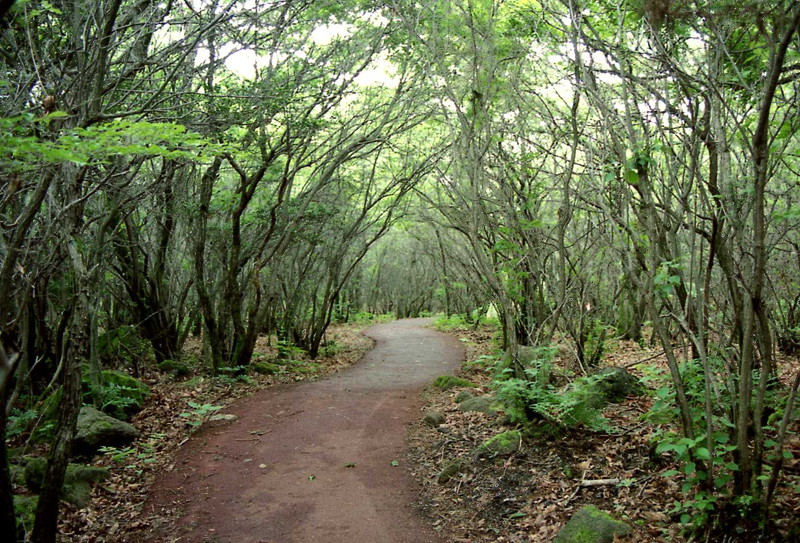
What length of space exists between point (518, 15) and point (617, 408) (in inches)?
216

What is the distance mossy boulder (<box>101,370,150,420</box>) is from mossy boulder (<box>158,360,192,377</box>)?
224 cm

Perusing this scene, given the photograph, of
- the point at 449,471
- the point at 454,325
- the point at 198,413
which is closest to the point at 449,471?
the point at 449,471

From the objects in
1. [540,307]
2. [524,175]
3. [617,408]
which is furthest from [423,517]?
[524,175]

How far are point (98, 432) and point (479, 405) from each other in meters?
5.18

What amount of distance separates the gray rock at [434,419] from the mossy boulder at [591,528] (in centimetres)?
362

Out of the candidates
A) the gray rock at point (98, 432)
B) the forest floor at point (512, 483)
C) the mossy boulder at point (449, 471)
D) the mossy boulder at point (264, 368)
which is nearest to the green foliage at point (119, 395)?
the forest floor at point (512, 483)

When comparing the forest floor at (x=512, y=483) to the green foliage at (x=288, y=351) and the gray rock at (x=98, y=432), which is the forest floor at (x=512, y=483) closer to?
the gray rock at (x=98, y=432)

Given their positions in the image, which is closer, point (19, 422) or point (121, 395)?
point (19, 422)

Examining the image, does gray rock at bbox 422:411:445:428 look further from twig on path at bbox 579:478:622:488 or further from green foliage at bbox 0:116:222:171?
green foliage at bbox 0:116:222:171

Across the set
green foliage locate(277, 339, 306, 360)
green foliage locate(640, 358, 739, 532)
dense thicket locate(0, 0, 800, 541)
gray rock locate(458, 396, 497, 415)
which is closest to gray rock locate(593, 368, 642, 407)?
dense thicket locate(0, 0, 800, 541)

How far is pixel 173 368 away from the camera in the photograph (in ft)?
37.1

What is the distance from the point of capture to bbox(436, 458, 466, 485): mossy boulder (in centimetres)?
585

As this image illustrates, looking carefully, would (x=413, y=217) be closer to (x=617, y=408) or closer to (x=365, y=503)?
(x=617, y=408)

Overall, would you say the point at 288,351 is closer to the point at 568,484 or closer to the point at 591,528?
the point at 568,484
